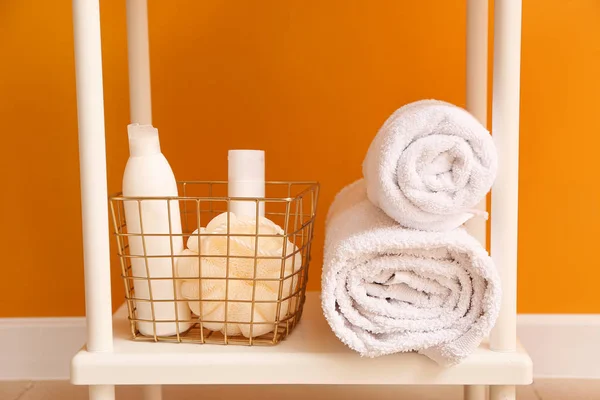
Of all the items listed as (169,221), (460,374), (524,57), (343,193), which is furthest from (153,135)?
(524,57)

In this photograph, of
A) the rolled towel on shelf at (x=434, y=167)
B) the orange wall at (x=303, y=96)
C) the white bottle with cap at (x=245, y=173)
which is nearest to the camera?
the rolled towel on shelf at (x=434, y=167)

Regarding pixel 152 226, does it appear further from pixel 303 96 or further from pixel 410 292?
pixel 303 96

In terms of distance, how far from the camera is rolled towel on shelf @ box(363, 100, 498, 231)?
614 millimetres

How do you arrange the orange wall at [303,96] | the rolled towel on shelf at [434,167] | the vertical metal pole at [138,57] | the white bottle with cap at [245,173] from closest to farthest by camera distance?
the rolled towel on shelf at [434,167] → the white bottle with cap at [245,173] → the vertical metal pole at [138,57] → the orange wall at [303,96]

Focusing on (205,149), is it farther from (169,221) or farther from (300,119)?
(169,221)

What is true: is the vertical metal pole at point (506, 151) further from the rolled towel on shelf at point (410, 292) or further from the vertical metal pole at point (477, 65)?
the vertical metal pole at point (477, 65)

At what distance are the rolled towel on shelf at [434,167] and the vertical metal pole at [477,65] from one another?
275 millimetres

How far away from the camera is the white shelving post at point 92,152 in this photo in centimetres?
62

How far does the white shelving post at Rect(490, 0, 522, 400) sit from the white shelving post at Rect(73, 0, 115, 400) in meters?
0.37

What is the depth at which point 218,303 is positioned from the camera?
0.70m

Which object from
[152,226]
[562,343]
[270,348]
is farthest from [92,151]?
[562,343]

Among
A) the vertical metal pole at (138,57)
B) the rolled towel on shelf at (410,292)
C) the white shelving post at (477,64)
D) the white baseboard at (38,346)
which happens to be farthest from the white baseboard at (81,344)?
the rolled towel on shelf at (410,292)

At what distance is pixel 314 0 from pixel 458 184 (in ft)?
1.92

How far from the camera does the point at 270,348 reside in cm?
68
